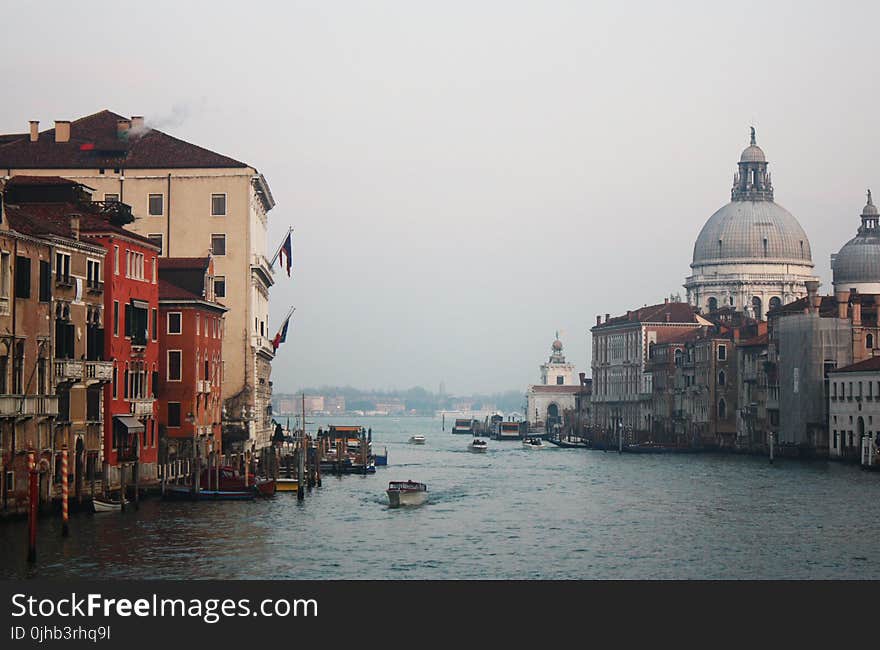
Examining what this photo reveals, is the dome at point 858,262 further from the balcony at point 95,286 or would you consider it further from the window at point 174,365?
the balcony at point 95,286

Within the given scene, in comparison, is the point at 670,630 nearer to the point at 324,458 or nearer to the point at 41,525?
the point at 41,525

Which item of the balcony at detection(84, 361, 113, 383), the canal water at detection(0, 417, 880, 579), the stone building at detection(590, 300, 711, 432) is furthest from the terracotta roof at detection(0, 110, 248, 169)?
the stone building at detection(590, 300, 711, 432)

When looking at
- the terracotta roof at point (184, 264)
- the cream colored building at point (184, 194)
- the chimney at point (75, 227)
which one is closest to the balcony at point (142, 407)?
the chimney at point (75, 227)

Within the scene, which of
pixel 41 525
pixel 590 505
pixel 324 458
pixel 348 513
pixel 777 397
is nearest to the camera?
pixel 41 525

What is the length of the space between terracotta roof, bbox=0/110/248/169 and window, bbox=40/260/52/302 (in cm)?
2663

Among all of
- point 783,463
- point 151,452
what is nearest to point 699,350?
point 783,463

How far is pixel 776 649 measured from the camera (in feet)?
83.3

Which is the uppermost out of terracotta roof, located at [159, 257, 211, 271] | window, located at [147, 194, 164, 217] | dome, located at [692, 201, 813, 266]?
dome, located at [692, 201, 813, 266]

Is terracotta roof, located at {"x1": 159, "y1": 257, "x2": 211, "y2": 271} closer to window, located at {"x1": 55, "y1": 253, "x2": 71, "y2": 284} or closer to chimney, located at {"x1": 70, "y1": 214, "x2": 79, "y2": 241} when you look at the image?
chimney, located at {"x1": 70, "y1": 214, "x2": 79, "y2": 241}

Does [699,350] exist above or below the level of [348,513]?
above

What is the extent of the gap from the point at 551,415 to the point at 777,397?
8939 centimetres

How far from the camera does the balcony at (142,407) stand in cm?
5041

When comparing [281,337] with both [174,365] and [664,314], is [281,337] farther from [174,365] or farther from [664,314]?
[664,314]

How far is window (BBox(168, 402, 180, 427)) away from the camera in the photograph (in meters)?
55.7
